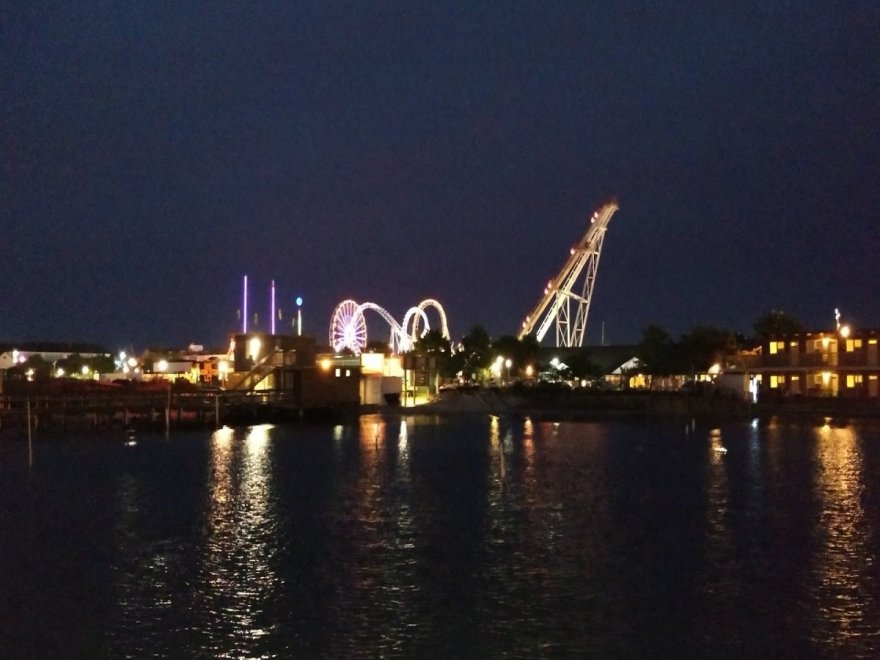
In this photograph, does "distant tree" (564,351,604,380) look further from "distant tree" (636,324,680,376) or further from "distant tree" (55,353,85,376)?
"distant tree" (55,353,85,376)

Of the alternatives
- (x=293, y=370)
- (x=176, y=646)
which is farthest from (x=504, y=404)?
(x=176, y=646)

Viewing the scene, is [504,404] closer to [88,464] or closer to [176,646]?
[88,464]

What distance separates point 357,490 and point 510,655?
63.1 ft

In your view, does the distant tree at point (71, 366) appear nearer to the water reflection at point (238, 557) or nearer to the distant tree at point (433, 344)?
the distant tree at point (433, 344)

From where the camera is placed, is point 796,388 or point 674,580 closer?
point 674,580

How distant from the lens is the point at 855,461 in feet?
137

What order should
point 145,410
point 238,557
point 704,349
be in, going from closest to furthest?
1. point 238,557
2. point 145,410
3. point 704,349

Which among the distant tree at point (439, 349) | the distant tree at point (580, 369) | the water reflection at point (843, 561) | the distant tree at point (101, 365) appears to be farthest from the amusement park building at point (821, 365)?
the distant tree at point (101, 365)

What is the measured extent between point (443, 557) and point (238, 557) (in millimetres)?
4290

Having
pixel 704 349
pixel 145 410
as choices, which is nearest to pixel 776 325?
pixel 704 349

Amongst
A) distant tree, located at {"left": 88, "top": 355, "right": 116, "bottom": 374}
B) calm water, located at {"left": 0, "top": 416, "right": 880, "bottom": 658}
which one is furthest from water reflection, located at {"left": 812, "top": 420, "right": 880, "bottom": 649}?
distant tree, located at {"left": 88, "top": 355, "right": 116, "bottom": 374}

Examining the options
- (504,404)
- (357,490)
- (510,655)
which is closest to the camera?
(510,655)

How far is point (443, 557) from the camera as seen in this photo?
72.8ft

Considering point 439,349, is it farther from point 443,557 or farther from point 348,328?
point 443,557
